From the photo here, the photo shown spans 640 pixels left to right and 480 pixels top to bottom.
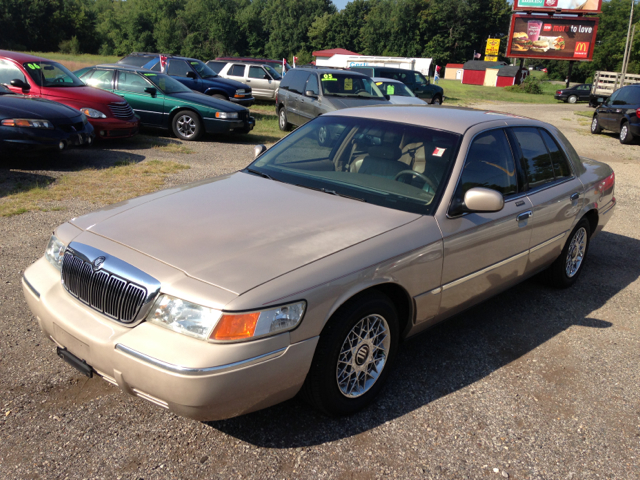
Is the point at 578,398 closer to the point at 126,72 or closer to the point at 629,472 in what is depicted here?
the point at 629,472

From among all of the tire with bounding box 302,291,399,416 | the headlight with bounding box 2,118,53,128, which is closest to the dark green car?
the headlight with bounding box 2,118,53,128

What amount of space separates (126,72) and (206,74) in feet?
18.6

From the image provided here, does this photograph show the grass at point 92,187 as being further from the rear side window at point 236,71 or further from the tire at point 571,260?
the rear side window at point 236,71

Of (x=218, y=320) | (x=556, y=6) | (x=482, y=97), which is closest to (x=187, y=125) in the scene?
(x=218, y=320)

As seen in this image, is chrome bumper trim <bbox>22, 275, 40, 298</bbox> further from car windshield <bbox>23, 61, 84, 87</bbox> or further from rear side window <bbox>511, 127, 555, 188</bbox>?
car windshield <bbox>23, 61, 84, 87</bbox>

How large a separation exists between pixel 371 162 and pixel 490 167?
0.85 m

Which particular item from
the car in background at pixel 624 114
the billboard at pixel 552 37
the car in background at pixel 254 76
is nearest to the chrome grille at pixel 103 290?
the car in background at pixel 624 114

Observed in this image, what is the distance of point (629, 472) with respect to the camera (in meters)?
Result: 2.82

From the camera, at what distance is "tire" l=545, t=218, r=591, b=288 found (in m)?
4.96

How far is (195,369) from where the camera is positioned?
238 centimetres

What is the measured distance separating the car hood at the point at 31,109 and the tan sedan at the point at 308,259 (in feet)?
19.6

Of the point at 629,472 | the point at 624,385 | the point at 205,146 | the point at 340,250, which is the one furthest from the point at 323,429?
the point at 205,146

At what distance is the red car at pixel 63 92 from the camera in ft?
34.1

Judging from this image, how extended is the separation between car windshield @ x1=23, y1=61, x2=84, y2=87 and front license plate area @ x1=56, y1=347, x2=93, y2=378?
935cm
